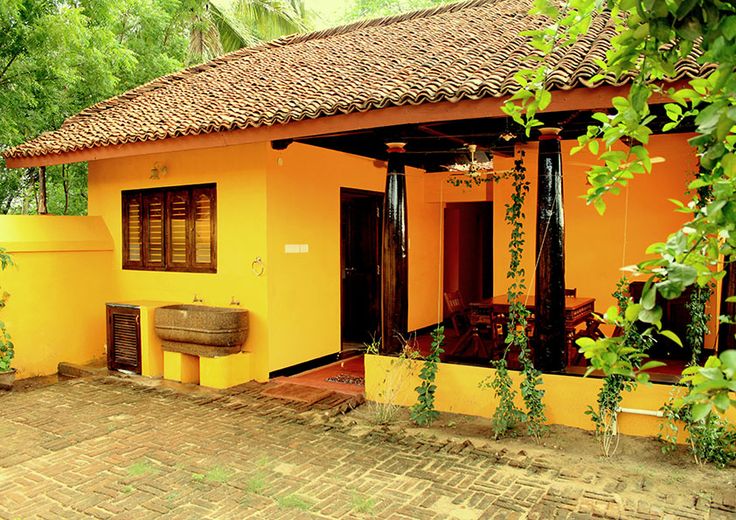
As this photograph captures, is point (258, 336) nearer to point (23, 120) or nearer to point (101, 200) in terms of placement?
point (101, 200)

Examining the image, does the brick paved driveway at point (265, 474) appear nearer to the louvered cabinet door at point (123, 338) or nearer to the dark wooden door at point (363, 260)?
the louvered cabinet door at point (123, 338)

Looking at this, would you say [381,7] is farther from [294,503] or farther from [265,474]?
[294,503]

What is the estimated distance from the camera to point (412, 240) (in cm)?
1040

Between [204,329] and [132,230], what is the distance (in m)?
2.73

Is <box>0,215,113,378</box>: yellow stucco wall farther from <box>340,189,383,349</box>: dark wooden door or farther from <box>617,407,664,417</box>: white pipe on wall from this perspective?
<box>617,407,664,417</box>: white pipe on wall

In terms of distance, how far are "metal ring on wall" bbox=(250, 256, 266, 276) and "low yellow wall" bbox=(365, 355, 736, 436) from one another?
1910 millimetres

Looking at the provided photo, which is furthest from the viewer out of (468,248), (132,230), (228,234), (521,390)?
(468,248)

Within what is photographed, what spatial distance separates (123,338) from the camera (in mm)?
8266

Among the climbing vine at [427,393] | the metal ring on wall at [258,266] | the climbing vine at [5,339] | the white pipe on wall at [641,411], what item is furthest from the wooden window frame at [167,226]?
the white pipe on wall at [641,411]

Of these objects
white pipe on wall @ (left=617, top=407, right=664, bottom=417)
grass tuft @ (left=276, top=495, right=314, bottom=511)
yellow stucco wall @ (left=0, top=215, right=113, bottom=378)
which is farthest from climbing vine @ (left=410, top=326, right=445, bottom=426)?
yellow stucco wall @ (left=0, top=215, right=113, bottom=378)

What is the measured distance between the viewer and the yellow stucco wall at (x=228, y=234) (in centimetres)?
766

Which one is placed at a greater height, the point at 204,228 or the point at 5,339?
the point at 204,228

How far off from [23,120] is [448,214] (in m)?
7.67

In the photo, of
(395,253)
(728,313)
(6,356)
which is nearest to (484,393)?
(395,253)
